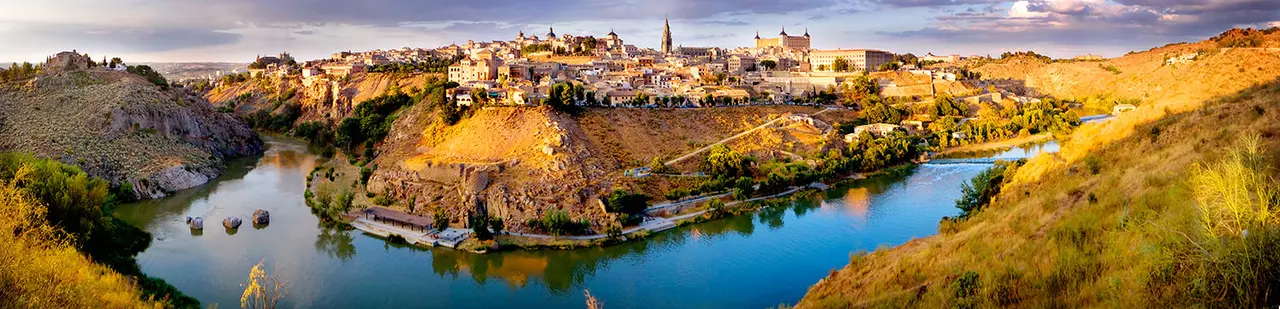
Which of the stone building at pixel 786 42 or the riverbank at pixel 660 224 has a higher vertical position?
the stone building at pixel 786 42

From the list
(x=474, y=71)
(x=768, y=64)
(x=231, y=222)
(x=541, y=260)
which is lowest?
(x=541, y=260)

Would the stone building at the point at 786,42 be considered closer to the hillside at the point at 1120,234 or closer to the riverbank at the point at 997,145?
the riverbank at the point at 997,145

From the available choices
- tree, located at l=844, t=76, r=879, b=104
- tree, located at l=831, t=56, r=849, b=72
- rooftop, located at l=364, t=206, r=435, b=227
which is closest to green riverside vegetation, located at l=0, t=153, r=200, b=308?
rooftop, located at l=364, t=206, r=435, b=227

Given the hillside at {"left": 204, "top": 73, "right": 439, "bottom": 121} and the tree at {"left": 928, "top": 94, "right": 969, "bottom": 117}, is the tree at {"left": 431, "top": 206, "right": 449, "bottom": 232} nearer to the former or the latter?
the hillside at {"left": 204, "top": 73, "right": 439, "bottom": 121}

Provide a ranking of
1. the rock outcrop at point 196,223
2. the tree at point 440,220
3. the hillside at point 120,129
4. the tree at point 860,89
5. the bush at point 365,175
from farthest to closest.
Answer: the tree at point 860,89
the hillside at point 120,129
the bush at point 365,175
the rock outcrop at point 196,223
the tree at point 440,220

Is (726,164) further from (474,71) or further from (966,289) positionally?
(966,289)

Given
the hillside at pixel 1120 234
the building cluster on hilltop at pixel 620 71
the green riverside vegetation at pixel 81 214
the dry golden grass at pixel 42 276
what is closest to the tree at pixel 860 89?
the building cluster on hilltop at pixel 620 71

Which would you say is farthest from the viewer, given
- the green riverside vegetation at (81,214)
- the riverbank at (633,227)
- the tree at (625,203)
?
the tree at (625,203)

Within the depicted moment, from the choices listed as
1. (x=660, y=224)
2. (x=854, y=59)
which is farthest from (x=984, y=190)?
(x=854, y=59)
